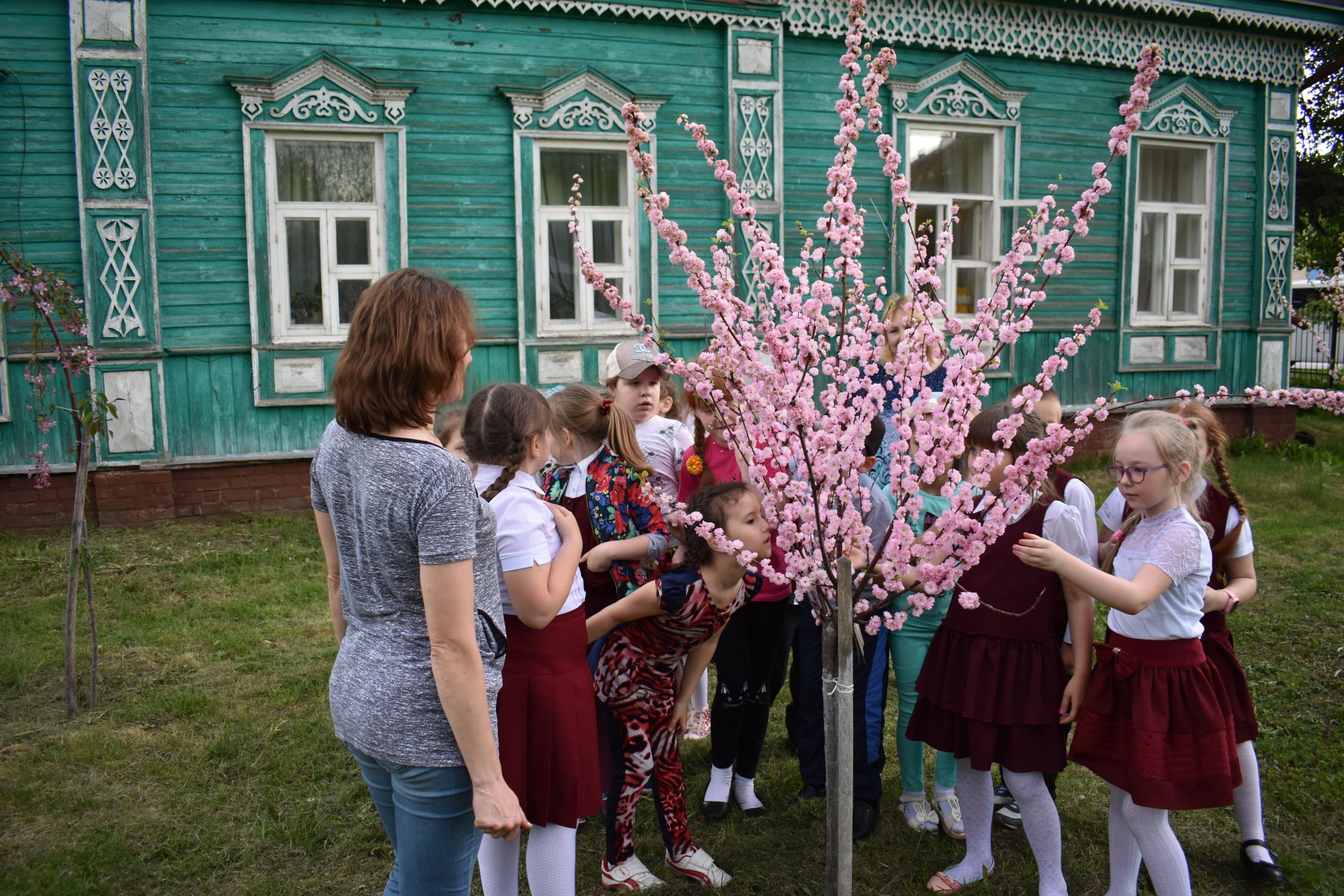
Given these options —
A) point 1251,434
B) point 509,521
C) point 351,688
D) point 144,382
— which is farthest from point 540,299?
point 1251,434

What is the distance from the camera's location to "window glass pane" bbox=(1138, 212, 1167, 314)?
11.3 metres

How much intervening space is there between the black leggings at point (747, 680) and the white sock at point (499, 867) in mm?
1150

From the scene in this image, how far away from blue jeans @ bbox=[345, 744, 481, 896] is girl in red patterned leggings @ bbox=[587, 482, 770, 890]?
1052 millimetres

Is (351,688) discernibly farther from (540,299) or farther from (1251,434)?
(1251,434)

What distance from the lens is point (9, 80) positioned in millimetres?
7512

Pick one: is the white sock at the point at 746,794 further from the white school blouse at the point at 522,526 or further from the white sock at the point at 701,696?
the white school blouse at the point at 522,526

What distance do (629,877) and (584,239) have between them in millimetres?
6912

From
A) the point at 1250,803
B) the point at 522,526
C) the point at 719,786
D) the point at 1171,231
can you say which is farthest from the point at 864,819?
the point at 1171,231

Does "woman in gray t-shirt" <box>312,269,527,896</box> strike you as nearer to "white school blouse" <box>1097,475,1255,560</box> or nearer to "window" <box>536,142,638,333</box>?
"white school blouse" <box>1097,475,1255,560</box>

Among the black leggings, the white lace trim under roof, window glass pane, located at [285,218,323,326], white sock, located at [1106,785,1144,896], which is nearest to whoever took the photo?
white sock, located at [1106,785,1144,896]

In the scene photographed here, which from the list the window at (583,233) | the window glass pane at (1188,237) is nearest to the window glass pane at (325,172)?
the window at (583,233)

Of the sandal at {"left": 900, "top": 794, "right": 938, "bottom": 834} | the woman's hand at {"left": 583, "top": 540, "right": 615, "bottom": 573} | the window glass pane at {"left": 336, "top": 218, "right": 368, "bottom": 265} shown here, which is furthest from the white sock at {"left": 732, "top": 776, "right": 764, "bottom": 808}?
the window glass pane at {"left": 336, "top": 218, "right": 368, "bottom": 265}

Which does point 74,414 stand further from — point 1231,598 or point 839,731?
point 1231,598

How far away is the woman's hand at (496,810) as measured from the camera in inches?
70.3
